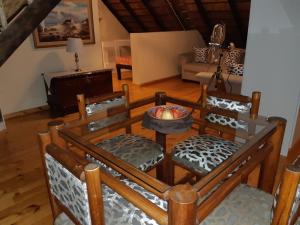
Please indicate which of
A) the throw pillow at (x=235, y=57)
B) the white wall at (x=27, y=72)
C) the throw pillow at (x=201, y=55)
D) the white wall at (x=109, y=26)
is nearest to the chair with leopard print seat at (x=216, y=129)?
the white wall at (x=27, y=72)

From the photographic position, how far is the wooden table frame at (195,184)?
69 cm

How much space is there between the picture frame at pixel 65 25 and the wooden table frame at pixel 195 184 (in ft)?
9.56

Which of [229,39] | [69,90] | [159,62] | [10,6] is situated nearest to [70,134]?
[10,6]

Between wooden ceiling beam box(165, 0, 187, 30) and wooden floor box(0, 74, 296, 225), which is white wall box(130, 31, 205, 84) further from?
wooden floor box(0, 74, 296, 225)

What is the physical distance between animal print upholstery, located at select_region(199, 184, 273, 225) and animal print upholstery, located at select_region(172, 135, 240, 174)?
28cm

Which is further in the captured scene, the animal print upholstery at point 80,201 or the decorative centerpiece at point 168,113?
the decorative centerpiece at point 168,113

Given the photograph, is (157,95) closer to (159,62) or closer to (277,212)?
(277,212)

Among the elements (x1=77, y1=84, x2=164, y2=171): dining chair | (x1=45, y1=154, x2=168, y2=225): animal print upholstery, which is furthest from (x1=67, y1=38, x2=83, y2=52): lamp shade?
(x1=45, y1=154, x2=168, y2=225): animal print upholstery

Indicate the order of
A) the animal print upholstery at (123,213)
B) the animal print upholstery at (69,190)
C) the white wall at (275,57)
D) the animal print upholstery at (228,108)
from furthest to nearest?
the white wall at (275,57)
the animal print upholstery at (228,108)
the animal print upholstery at (123,213)
the animal print upholstery at (69,190)

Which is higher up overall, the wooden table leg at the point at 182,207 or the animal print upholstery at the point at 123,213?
the wooden table leg at the point at 182,207

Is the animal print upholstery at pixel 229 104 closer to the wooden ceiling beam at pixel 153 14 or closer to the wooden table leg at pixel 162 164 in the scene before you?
the wooden table leg at pixel 162 164

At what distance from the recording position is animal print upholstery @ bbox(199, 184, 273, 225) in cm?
101

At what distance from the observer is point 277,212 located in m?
0.79

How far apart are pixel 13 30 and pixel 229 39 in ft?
17.6
